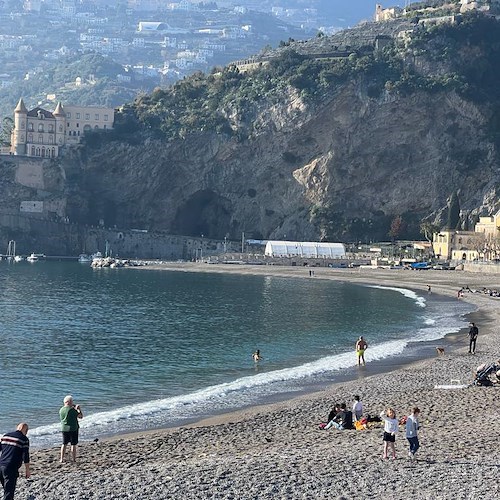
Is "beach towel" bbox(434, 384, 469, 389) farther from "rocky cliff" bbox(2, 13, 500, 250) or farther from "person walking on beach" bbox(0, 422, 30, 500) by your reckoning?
"rocky cliff" bbox(2, 13, 500, 250)

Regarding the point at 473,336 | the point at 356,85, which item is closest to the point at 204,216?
the point at 356,85

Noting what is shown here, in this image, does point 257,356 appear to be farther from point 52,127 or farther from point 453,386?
point 52,127

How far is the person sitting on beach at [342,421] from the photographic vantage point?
2269 centimetres

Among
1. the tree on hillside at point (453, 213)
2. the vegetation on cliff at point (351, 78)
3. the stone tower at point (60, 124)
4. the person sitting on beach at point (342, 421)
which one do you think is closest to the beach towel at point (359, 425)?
the person sitting on beach at point (342, 421)

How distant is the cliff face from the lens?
106 meters

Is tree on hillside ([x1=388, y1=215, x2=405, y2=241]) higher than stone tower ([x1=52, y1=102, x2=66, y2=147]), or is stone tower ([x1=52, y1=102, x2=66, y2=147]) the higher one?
stone tower ([x1=52, y1=102, x2=66, y2=147])

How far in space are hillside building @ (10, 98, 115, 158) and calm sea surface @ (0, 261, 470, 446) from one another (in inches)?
1516

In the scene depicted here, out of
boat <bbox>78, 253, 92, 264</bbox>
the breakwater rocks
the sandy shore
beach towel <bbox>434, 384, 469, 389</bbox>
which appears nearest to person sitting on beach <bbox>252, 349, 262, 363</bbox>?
the sandy shore

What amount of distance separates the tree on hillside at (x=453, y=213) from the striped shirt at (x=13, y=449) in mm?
84095

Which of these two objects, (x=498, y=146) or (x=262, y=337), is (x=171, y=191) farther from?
(x=262, y=337)

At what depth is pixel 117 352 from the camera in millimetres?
40469

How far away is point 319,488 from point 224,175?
95751 millimetres

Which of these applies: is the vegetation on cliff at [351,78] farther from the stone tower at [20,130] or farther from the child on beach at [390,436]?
the child on beach at [390,436]

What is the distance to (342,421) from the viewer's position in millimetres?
22844
